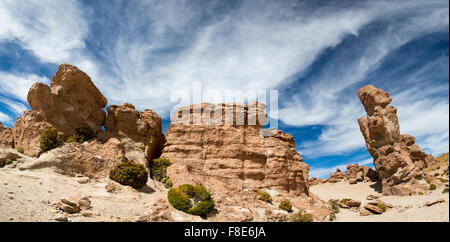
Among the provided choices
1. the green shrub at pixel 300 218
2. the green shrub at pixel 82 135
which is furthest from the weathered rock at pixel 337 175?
the green shrub at pixel 82 135

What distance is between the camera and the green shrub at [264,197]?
71.6 feet

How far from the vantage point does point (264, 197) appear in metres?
22.0

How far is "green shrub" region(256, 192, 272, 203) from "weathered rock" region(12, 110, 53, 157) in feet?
64.3

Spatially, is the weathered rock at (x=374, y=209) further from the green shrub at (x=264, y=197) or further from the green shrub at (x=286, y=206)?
the green shrub at (x=264, y=197)

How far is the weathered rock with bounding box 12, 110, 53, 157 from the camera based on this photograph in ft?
60.8

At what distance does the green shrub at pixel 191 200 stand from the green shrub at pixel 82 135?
36.5 feet

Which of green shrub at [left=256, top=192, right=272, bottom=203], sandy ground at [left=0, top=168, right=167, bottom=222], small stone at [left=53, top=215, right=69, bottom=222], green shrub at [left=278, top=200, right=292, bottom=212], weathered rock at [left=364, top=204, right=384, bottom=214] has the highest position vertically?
sandy ground at [left=0, top=168, right=167, bottom=222]

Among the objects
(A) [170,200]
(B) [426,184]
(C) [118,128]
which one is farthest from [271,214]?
(B) [426,184]

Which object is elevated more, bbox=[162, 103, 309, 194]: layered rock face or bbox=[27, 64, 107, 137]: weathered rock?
bbox=[27, 64, 107, 137]: weathered rock

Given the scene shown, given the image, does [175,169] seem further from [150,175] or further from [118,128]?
[118,128]

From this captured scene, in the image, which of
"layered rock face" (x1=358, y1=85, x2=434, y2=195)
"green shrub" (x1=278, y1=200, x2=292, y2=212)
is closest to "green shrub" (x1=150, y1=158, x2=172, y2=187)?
"green shrub" (x1=278, y1=200, x2=292, y2=212)

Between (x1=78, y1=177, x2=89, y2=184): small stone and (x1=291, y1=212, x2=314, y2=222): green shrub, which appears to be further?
(x1=291, y1=212, x2=314, y2=222): green shrub

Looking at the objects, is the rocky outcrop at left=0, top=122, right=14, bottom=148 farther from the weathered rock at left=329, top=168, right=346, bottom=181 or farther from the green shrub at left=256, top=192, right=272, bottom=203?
the weathered rock at left=329, top=168, right=346, bottom=181
